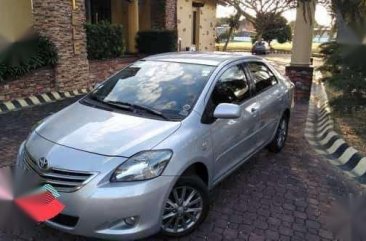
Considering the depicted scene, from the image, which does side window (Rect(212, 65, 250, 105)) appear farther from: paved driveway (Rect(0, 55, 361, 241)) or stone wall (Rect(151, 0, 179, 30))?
stone wall (Rect(151, 0, 179, 30))

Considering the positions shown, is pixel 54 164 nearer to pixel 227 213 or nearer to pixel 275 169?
pixel 227 213

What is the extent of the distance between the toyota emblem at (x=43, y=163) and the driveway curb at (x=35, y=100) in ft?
18.5

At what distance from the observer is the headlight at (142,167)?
308 centimetres

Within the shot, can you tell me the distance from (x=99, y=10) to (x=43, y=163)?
598 inches

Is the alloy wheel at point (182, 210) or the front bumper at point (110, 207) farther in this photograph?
the alloy wheel at point (182, 210)

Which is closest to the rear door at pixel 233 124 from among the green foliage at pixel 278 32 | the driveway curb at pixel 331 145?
the driveway curb at pixel 331 145

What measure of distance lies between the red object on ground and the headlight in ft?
1.49

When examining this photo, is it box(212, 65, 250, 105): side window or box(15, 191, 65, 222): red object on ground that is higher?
box(212, 65, 250, 105): side window

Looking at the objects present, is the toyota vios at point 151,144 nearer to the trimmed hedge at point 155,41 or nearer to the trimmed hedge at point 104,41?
the trimmed hedge at point 104,41

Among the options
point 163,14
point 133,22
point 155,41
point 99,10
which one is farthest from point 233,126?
point 99,10

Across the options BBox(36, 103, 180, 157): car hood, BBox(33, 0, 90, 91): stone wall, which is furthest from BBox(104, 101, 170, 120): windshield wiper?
BBox(33, 0, 90, 91): stone wall

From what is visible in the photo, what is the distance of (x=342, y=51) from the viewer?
1054mm

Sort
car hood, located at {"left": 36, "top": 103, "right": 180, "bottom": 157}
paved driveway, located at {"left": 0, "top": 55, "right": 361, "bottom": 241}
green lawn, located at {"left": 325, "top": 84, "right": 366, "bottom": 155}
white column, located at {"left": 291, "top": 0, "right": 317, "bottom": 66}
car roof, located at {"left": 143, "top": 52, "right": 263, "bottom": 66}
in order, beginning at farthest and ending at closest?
white column, located at {"left": 291, "top": 0, "right": 317, "bottom": 66} → green lawn, located at {"left": 325, "top": 84, "right": 366, "bottom": 155} → car roof, located at {"left": 143, "top": 52, "right": 263, "bottom": 66} → paved driveway, located at {"left": 0, "top": 55, "right": 361, "bottom": 241} → car hood, located at {"left": 36, "top": 103, "right": 180, "bottom": 157}

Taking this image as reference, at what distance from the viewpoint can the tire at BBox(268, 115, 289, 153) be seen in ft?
19.9
